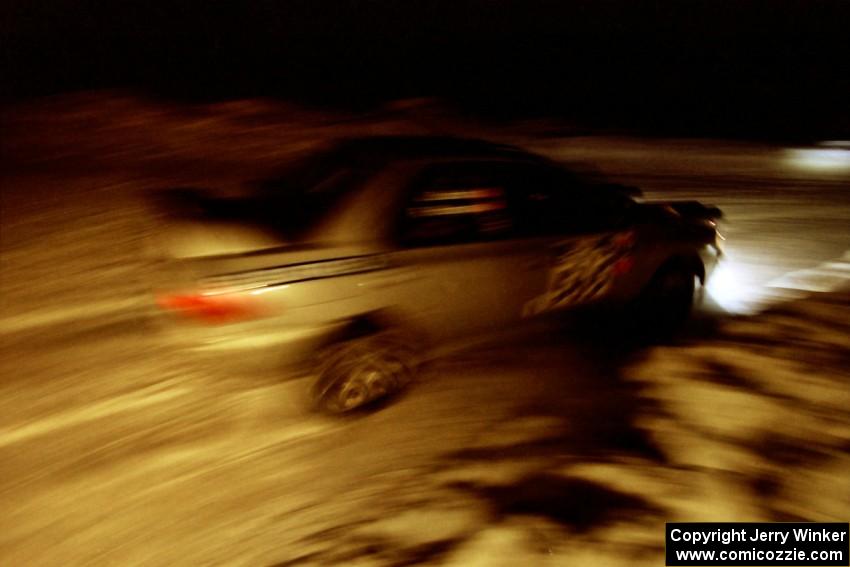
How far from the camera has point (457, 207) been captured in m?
4.56

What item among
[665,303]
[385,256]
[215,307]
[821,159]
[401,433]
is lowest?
[821,159]

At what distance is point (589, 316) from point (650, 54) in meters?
23.3

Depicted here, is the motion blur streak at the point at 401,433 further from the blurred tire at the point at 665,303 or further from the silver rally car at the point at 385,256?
the blurred tire at the point at 665,303

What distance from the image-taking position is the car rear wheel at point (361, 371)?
13.9 ft

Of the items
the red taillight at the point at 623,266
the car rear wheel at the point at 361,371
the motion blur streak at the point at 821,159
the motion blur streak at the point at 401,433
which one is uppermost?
the red taillight at the point at 623,266

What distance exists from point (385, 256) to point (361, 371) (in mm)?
723

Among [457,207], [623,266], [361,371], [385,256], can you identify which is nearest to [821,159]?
[623,266]

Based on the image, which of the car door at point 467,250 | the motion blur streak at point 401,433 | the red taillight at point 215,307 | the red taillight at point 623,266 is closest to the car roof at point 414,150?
the car door at point 467,250

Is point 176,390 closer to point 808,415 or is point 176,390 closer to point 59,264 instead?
point 59,264

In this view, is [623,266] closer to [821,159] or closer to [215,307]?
[215,307]

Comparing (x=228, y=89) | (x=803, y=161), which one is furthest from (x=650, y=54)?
(x=228, y=89)

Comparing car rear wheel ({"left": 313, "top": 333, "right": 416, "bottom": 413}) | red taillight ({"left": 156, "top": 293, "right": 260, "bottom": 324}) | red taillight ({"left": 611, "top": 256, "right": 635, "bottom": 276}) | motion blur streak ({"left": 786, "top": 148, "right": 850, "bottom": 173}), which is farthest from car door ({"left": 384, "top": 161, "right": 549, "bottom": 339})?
motion blur streak ({"left": 786, "top": 148, "right": 850, "bottom": 173})

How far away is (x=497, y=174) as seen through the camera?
188 inches

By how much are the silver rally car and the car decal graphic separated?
0.01 metres
